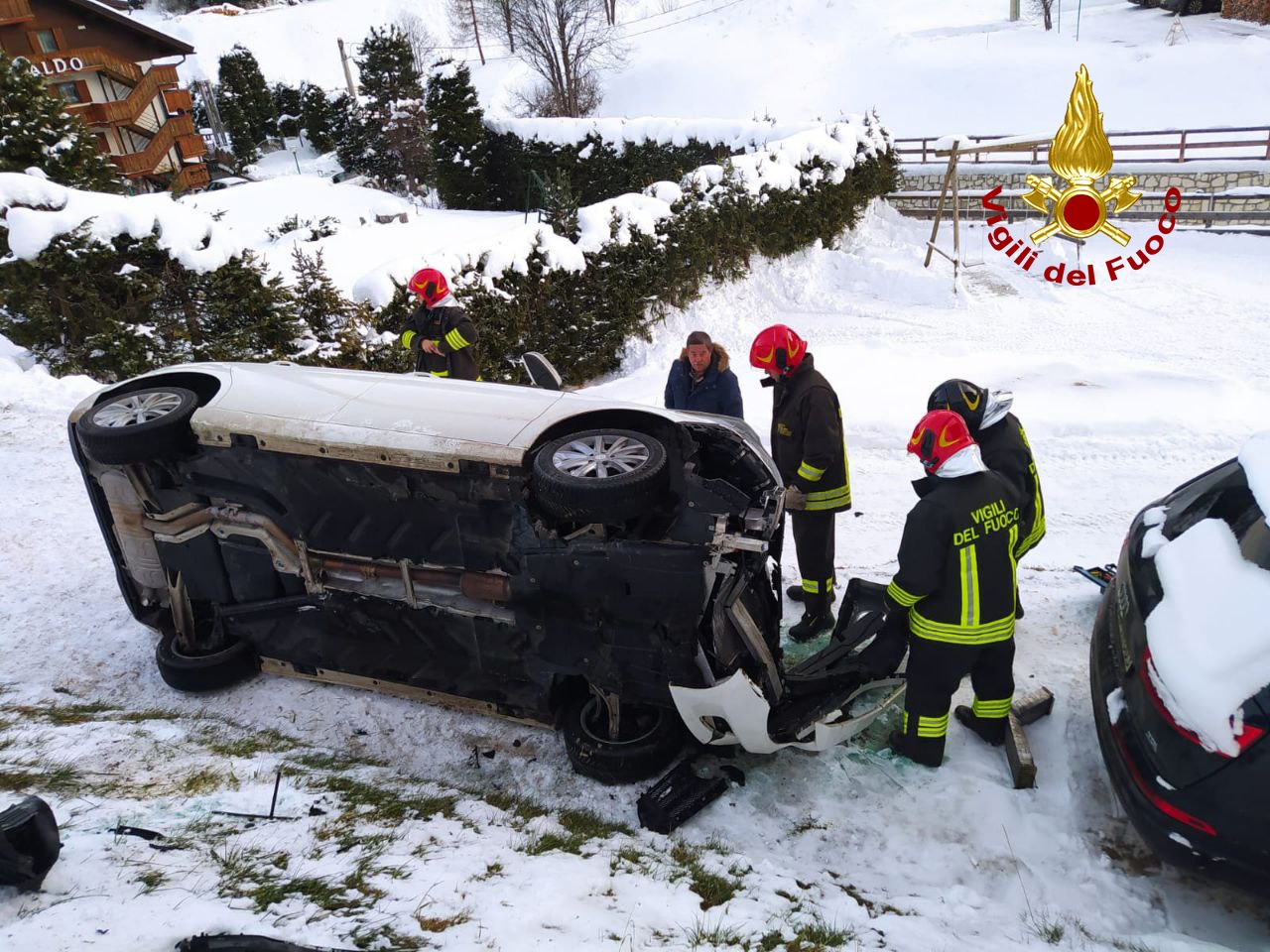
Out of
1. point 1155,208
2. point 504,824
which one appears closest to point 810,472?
point 504,824

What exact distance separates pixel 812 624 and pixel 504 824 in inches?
91.3

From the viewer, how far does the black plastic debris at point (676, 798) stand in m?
3.65

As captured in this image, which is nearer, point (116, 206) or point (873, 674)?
point (873, 674)

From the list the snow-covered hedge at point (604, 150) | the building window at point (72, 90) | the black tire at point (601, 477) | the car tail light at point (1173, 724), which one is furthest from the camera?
the building window at point (72, 90)

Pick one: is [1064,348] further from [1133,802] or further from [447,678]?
[447,678]

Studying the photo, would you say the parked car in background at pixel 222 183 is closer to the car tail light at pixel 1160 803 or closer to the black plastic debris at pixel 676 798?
the black plastic debris at pixel 676 798

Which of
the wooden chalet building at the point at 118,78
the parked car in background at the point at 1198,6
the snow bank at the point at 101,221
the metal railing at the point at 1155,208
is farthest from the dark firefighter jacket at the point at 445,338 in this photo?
the parked car in background at the point at 1198,6

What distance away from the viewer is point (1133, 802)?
312 cm

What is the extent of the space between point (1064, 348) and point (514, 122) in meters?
19.9

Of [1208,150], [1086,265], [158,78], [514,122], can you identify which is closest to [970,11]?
[1208,150]

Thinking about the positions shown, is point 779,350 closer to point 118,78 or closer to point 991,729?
point 991,729

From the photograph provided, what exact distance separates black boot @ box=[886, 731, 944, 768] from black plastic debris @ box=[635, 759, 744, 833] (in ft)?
2.93

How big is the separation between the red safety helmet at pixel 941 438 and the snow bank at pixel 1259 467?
108 centimetres

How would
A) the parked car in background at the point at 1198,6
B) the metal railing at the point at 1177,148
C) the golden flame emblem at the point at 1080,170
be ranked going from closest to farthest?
the golden flame emblem at the point at 1080,170, the metal railing at the point at 1177,148, the parked car in background at the point at 1198,6
